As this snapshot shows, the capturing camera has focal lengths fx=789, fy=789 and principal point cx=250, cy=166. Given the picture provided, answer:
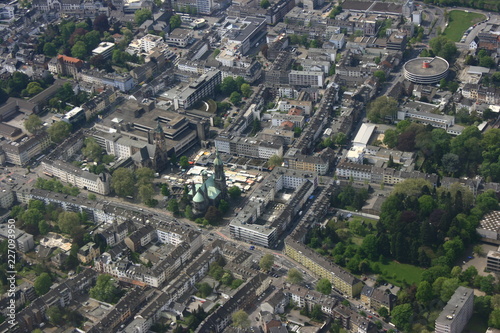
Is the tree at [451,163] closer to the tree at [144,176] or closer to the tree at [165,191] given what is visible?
the tree at [165,191]

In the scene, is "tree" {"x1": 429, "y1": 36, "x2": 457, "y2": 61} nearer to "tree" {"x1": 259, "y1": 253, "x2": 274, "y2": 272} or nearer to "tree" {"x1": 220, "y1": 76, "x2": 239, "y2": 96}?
"tree" {"x1": 220, "y1": 76, "x2": 239, "y2": 96}

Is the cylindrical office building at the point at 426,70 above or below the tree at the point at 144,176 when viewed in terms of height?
above

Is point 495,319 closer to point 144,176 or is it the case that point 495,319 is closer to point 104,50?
point 144,176

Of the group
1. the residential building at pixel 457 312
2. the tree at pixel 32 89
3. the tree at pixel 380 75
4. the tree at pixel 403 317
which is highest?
the residential building at pixel 457 312

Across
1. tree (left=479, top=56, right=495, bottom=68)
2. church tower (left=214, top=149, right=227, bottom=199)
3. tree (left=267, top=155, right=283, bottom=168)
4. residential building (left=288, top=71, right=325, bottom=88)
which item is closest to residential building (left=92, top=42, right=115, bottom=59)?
residential building (left=288, top=71, right=325, bottom=88)

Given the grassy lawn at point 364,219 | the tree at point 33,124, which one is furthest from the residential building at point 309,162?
the tree at point 33,124

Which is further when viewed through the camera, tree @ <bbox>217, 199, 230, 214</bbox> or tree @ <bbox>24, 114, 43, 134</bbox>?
tree @ <bbox>24, 114, 43, 134</bbox>

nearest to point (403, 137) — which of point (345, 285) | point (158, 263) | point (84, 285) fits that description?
point (345, 285)

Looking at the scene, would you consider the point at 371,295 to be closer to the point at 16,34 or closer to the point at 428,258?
the point at 428,258
